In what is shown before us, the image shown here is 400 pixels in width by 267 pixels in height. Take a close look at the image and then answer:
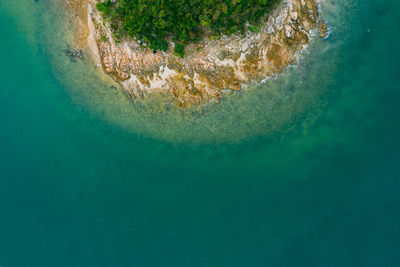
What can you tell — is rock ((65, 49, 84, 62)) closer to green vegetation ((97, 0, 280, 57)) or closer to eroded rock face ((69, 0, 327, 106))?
eroded rock face ((69, 0, 327, 106))

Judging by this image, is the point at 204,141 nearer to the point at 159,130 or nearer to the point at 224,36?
the point at 159,130

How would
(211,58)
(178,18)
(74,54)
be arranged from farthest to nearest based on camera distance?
(74,54) → (211,58) → (178,18)

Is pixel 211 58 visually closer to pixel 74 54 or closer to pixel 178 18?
A: pixel 178 18

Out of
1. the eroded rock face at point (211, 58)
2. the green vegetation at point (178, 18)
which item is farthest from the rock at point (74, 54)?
the green vegetation at point (178, 18)

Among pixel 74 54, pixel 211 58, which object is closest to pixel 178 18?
pixel 211 58

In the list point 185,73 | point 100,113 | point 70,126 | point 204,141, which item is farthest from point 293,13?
point 70,126

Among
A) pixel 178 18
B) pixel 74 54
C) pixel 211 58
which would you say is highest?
pixel 178 18

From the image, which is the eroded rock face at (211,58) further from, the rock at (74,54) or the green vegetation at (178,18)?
the rock at (74,54)
